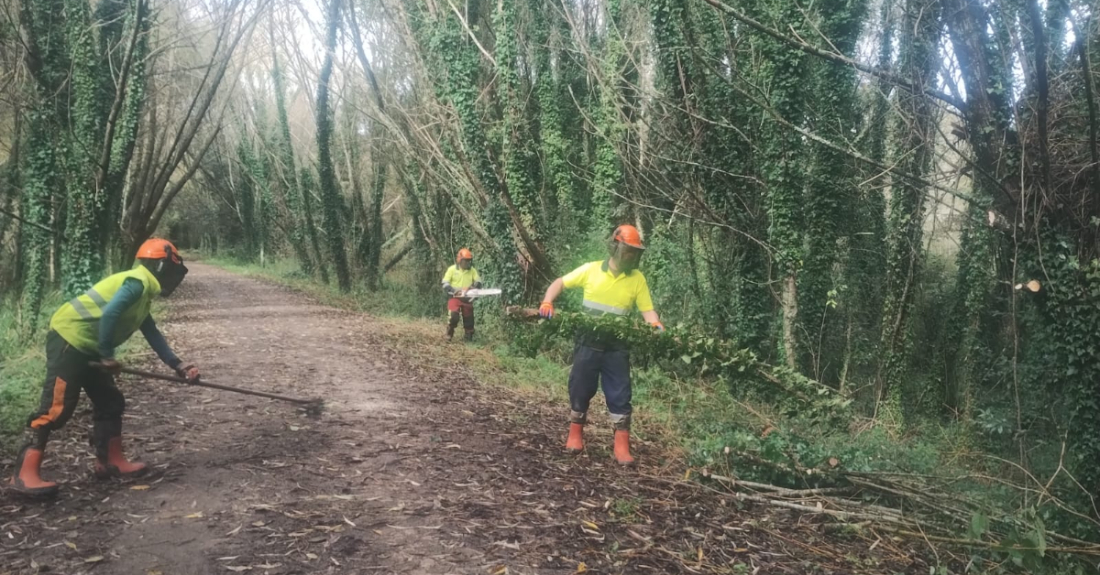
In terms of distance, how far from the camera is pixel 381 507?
200 inches

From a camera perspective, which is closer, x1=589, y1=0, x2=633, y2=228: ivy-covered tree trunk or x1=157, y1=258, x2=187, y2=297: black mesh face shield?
A: x1=157, y1=258, x2=187, y2=297: black mesh face shield

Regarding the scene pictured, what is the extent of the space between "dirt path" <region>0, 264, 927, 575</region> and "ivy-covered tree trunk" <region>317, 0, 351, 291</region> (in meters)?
15.7

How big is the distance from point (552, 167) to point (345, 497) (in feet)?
40.5

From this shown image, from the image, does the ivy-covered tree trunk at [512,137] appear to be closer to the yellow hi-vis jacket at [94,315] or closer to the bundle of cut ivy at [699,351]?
the bundle of cut ivy at [699,351]

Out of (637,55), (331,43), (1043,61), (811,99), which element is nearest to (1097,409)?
(1043,61)

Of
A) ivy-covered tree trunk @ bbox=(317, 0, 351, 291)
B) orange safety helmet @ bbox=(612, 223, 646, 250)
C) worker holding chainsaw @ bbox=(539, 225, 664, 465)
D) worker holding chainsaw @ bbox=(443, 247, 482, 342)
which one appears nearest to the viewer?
orange safety helmet @ bbox=(612, 223, 646, 250)

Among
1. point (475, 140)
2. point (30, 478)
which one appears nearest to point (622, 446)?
point (30, 478)

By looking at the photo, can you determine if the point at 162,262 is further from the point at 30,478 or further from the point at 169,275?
the point at 30,478

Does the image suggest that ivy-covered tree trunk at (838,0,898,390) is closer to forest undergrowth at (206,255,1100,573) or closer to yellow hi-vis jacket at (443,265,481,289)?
forest undergrowth at (206,255,1100,573)

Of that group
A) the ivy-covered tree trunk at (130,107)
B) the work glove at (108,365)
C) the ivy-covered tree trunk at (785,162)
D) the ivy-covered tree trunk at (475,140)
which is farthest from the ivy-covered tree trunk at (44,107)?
the ivy-covered tree trunk at (785,162)

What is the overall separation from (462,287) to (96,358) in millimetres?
8223

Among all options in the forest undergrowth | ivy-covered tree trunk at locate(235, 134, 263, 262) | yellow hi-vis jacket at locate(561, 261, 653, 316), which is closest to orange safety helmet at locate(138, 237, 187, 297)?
the forest undergrowth

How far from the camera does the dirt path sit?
4.32 m

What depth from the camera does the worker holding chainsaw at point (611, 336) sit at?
6375mm
